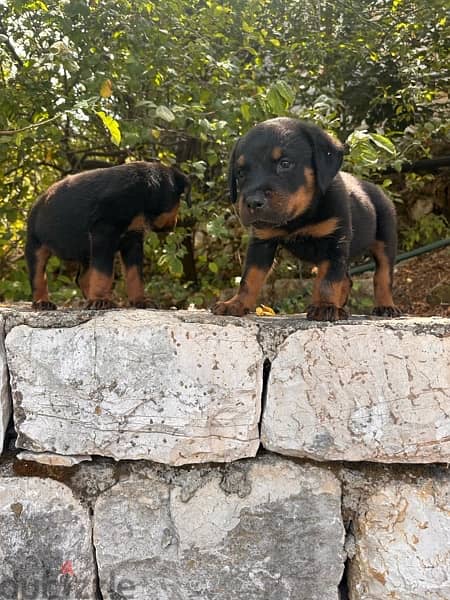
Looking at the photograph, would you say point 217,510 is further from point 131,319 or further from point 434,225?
point 434,225

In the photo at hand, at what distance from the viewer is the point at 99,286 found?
263 centimetres

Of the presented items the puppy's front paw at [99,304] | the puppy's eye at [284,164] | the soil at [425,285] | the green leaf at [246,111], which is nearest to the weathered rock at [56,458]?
the puppy's front paw at [99,304]

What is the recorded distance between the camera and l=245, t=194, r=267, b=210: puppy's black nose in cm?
230

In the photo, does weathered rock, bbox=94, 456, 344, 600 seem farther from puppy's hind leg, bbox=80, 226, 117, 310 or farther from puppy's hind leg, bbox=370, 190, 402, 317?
puppy's hind leg, bbox=370, 190, 402, 317

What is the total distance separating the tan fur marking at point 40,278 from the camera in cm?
301

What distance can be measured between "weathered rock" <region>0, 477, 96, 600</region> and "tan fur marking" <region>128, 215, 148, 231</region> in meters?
1.22

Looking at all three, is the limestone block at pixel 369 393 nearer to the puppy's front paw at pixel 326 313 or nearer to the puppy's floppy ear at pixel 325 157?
the puppy's front paw at pixel 326 313

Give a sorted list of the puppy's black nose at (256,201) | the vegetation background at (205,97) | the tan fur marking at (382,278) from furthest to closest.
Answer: the vegetation background at (205,97), the tan fur marking at (382,278), the puppy's black nose at (256,201)

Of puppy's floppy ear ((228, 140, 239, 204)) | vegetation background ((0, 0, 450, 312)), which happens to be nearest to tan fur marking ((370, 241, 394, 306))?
vegetation background ((0, 0, 450, 312))

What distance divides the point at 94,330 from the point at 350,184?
1.54 metres

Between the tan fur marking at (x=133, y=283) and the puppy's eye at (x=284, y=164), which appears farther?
the tan fur marking at (x=133, y=283)

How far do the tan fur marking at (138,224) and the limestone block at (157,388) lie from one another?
696mm

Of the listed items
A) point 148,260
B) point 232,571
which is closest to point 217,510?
point 232,571

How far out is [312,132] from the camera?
2.54 meters
